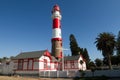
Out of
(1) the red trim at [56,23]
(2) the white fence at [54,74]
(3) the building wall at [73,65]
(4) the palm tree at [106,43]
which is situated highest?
(1) the red trim at [56,23]

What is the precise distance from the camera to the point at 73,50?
221 feet

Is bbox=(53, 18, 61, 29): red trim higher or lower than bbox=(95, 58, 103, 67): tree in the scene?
higher

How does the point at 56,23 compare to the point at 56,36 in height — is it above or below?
above

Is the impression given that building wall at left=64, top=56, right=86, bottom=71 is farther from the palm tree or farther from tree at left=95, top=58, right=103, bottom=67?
tree at left=95, top=58, right=103, bottom=67

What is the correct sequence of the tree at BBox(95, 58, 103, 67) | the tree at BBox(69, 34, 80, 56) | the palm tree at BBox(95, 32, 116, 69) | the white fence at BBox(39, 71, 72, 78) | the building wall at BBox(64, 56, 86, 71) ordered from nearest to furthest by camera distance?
the white fence at BBox(39, 71, 72, 78), the palm tree at BBox(95, 32, 116, 69), the building wall at BBox(64, 56, 86, 71), the tree at BBox(69, 34, 80, 56), the tree at BBox(95, 58, 103, 67)

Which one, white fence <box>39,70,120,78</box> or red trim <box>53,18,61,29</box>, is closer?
white fence <box>39,70,120,78</box>

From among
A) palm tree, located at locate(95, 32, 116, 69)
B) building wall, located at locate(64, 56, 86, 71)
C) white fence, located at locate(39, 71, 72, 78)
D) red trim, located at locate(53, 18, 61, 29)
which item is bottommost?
white fence, located at locate(39, 71, 72, 78)

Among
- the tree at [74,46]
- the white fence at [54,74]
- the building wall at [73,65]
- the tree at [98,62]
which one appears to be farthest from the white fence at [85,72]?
the tree at [98,62]

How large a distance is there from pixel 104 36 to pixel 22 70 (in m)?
24.4

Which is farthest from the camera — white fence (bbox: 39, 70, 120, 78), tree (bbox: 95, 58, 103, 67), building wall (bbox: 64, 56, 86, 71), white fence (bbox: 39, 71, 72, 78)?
tree (bbox: 95, 58, 103, 67)

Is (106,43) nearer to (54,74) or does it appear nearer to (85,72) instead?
(85,72)

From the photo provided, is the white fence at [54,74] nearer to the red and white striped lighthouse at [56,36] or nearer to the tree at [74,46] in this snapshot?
the red and white striped lighthouse at [56,36]

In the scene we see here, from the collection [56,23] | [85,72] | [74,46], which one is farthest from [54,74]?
[74,46]

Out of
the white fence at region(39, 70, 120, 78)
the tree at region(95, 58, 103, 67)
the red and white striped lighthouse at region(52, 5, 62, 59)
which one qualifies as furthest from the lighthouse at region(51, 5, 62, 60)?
the tree at region(95, 58, 103, 67)
